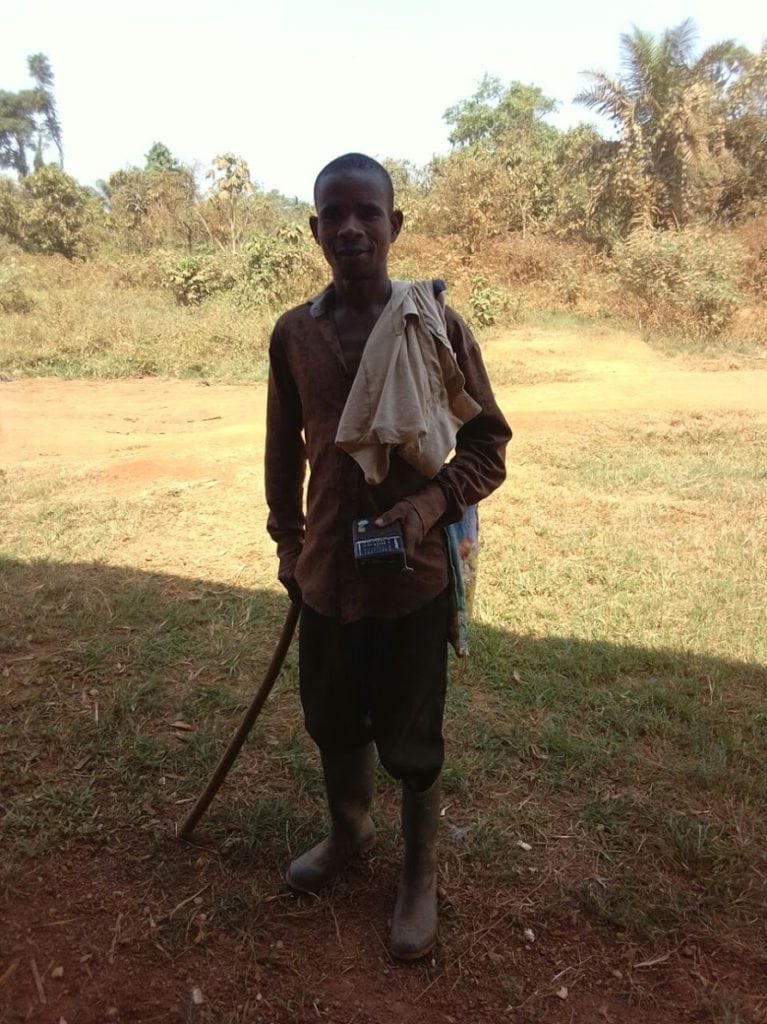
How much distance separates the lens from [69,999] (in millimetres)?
1661

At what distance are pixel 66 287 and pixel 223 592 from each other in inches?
467

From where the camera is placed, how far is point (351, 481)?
1.53m

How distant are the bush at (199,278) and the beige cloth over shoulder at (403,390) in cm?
1218

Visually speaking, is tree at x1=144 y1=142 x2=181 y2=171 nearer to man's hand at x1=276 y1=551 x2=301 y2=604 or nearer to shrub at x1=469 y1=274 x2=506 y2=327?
shrub at x1=469 y1=274 x2=506 y2=327

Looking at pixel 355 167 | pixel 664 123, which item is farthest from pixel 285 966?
pixel 664 123

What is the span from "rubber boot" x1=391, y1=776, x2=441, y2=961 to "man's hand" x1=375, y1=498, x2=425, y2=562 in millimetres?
618

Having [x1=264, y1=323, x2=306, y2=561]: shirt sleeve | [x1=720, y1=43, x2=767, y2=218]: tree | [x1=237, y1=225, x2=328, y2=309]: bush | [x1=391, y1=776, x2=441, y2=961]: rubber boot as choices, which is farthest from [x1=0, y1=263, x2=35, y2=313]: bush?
[x1=720, y1=43, x2=767, y2=218]: tree

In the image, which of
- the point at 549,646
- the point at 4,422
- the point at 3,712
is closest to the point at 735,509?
the point at 549,646

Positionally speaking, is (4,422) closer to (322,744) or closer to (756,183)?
(322,744)

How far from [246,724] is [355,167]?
4.30 feet

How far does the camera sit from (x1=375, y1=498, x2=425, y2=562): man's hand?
4.74 feet

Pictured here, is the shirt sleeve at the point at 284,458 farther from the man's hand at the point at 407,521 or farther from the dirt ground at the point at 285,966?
the dirt ground at the point at 285,966

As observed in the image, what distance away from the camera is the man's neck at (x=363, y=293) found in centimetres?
150

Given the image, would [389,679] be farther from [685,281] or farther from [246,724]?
[685,281]
